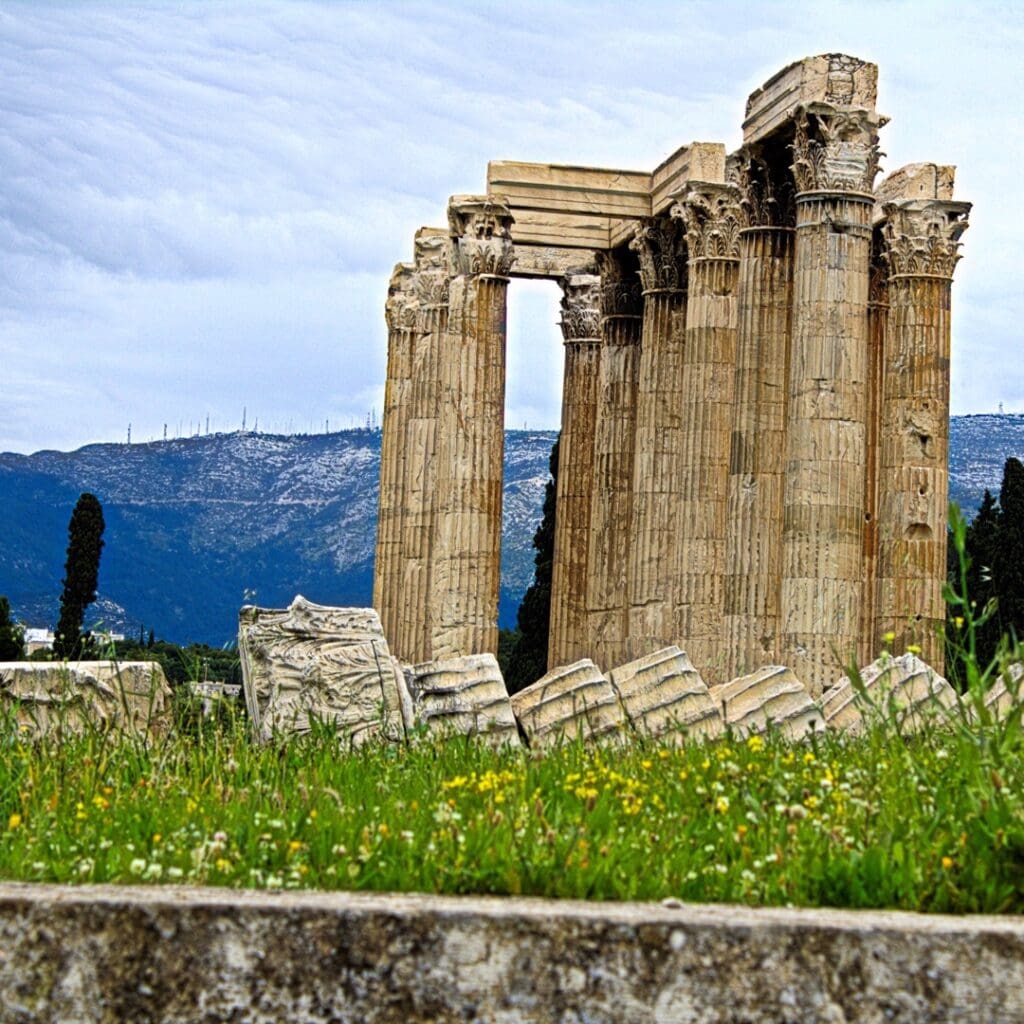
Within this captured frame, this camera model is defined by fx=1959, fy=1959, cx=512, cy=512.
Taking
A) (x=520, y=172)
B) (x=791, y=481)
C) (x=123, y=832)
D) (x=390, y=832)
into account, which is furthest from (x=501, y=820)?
(x=520, y=172)

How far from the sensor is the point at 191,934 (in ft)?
18.7

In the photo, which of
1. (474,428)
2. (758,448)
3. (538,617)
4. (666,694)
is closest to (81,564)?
(538,617)

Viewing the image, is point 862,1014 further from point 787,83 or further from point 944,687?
point 787,83

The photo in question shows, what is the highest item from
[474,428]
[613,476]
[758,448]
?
[474,428]

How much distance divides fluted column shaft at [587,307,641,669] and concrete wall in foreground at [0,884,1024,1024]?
99.0 ft

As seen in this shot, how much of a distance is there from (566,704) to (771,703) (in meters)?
1.72

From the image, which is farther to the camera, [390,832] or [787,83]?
[787,83]

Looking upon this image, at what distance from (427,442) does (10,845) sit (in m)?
31.9

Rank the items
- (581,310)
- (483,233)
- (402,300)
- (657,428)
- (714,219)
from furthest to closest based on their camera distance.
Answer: (402,300)
(581,310)
(483,233)
(657,428)
(714,219)

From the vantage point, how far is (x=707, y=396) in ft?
99.8

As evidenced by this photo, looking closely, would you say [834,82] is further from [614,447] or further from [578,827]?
[578,827]

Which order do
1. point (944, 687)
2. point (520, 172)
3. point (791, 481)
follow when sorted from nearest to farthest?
point (944, 687) < point (791, 481) < point (520, 172)

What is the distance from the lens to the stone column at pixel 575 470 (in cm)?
3756

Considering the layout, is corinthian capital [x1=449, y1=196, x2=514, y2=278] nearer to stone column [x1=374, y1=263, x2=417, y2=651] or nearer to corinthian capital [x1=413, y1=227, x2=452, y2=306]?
corinthian capital [x1=413, y1=227, x2=452, y2=306]
